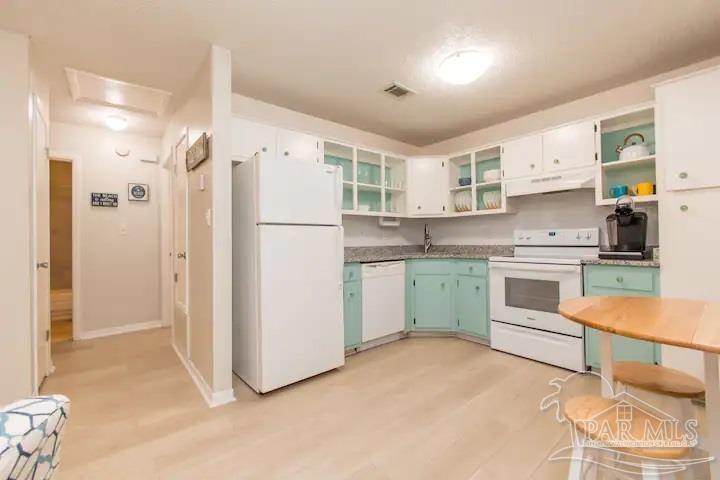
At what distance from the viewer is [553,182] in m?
2.91

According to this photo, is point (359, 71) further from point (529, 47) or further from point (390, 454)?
point (390, 454)

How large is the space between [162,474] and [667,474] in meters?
1.95

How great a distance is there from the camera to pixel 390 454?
162cm

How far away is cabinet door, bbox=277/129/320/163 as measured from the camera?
9.44ft

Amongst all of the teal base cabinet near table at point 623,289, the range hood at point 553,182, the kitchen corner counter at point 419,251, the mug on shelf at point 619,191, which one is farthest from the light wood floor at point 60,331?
the mug on shelf at point 619,191

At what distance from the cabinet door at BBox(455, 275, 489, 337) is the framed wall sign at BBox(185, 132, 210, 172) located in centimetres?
269

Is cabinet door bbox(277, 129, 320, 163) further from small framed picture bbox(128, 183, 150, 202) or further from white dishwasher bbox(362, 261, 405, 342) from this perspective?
small framed picture bbox(128, 183, 150, 202)

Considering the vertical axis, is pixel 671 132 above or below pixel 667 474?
above

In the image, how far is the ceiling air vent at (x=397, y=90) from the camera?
9.27 ft

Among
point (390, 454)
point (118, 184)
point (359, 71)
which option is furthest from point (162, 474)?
point (118, 184)

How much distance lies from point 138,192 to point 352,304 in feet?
10.3

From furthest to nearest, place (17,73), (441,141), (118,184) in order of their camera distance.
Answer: (441,141), (118,184), (17,73)

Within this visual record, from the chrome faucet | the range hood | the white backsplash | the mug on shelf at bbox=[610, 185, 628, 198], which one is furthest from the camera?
the chrome faucet

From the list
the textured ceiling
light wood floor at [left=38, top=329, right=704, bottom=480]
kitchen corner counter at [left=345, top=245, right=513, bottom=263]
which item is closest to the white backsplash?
kitchen corner counter at [left=345, top=245, right=513, bottom=263]
